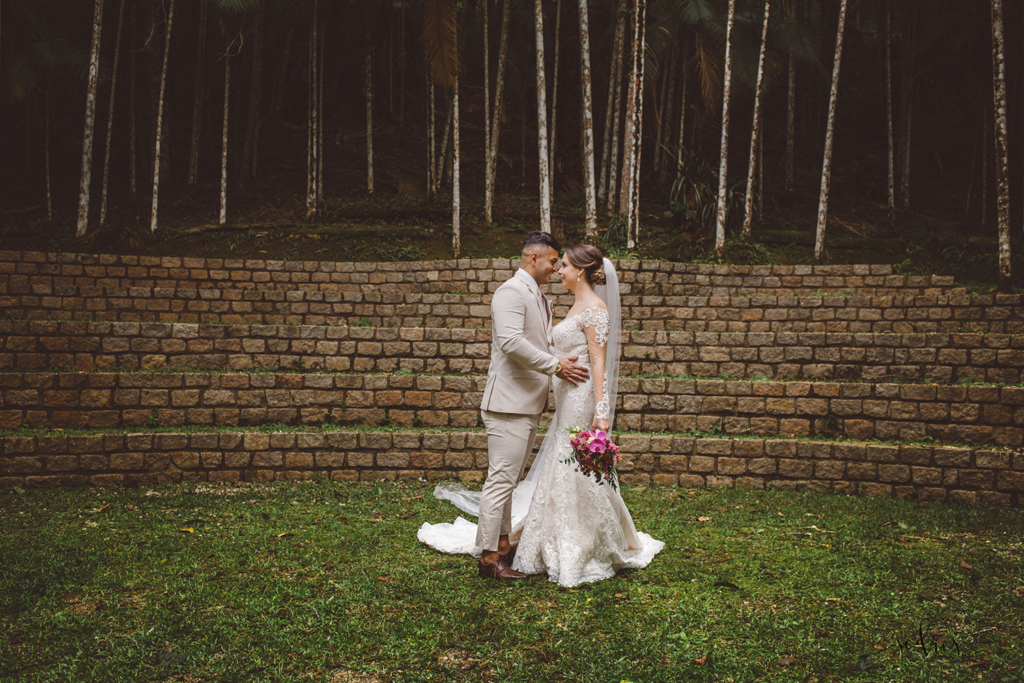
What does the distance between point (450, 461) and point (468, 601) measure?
245 centimetres

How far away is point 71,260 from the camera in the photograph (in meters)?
8.70

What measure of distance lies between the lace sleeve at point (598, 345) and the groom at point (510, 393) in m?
0.10

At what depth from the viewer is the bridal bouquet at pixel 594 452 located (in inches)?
127

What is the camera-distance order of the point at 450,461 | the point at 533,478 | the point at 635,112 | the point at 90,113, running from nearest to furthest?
the point at 533,478
the point at 450,461
the point at 635,112
the point at 90,113

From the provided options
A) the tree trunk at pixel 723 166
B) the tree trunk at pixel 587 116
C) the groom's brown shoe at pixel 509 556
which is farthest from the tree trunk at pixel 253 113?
the groom's brown shoe at pixel 509 556

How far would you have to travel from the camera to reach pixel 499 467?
339 centimetres

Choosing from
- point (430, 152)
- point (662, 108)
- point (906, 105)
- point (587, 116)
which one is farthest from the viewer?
point (662, 108)

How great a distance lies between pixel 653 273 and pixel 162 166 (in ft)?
38.2

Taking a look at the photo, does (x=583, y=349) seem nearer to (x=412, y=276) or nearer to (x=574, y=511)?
(x=574, y=511)

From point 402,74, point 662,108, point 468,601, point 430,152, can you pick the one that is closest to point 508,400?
point 468,601

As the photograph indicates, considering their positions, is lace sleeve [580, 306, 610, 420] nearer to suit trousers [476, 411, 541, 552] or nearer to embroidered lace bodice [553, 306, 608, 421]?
embroidered lace bodice [553, 306, 608, 421]

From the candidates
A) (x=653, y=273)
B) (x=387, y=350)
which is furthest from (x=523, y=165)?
(x=387, y=350)

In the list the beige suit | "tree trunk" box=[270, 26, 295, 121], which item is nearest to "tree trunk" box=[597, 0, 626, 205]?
the beige suit

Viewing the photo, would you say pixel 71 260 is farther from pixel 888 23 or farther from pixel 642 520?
pixel 888 23
